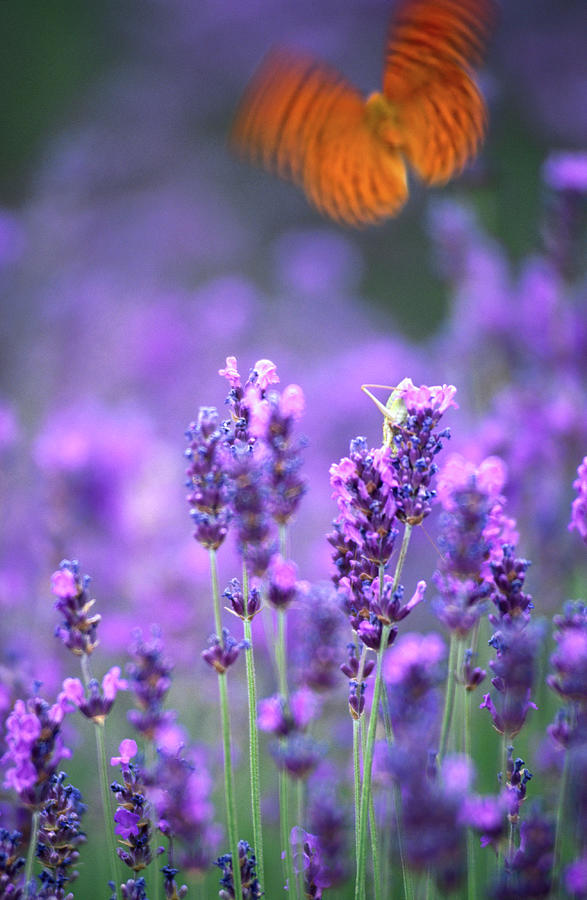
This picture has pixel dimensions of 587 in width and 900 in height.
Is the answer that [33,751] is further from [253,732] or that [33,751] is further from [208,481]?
[208,481]

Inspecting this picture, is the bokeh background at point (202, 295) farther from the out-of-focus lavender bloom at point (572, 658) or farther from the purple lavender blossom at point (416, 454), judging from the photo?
the out-of-focus lavender bloom at point (572, 658)

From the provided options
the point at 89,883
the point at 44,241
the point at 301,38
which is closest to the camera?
the point at 89,883

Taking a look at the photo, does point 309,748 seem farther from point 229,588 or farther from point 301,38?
point 301,38

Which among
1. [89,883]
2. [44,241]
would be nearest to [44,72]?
[44,241]

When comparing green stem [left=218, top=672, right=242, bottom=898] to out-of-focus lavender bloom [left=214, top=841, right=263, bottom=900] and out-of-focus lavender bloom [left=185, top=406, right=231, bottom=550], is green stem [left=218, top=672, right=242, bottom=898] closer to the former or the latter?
out-of-focus lavender bloom [left=214, top=841, right=263, bottom=900]

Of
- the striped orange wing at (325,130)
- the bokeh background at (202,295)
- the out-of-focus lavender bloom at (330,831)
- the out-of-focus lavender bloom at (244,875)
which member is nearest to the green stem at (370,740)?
the out-of-focus lavender bloom at (330,831)

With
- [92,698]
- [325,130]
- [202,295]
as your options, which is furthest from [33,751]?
[202,295]

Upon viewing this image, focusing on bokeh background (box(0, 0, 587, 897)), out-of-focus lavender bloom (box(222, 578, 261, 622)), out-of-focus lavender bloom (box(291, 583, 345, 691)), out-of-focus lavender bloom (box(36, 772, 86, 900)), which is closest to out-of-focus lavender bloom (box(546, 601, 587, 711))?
out-of-focus lavender bloom (box(291, 583, 345, 691))
